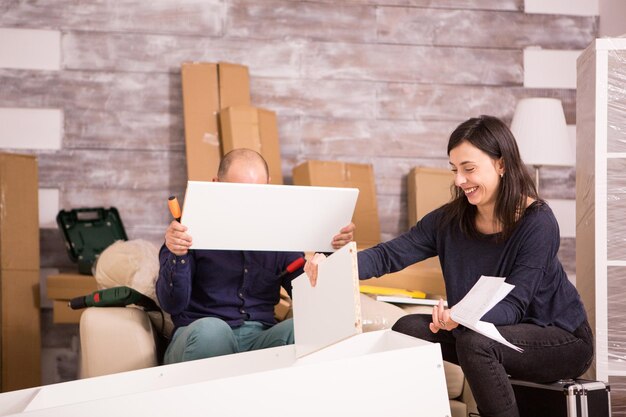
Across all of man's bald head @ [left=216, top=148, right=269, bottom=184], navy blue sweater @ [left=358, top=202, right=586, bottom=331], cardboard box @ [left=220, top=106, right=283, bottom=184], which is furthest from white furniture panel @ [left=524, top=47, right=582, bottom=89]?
man's bald head @ [left=216, top=148, right=269, bottom=184]

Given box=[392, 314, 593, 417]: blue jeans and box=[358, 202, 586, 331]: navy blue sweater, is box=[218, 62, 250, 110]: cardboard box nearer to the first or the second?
box=[358, 202, 586, 331]: navy blue sweater

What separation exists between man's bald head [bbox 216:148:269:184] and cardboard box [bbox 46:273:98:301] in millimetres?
1092

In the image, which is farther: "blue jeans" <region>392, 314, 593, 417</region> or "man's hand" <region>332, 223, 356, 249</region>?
"man's hand" <region>332, 223, 356, 249</region>

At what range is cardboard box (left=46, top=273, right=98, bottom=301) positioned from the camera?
10.3 feet

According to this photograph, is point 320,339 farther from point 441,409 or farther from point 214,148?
point 214,148

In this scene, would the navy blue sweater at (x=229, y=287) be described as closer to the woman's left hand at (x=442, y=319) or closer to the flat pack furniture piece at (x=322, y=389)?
the flat pack furniture piece at (x=322, y=389)

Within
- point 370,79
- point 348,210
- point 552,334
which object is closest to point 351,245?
point 348,210

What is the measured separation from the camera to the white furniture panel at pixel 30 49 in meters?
3.39

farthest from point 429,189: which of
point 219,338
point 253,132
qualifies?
point 219,338

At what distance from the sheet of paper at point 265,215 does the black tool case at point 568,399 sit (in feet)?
2.23

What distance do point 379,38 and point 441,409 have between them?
2.42 metres

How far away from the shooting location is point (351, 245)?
5.34 ft

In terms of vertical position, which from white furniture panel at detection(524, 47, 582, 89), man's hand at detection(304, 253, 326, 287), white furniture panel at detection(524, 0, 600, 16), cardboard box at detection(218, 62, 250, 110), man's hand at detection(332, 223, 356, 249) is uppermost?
white furniture panel at detection(524, 0, 600, 16)

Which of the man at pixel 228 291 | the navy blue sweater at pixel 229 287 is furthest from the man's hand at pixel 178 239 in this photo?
the navy blue sweater at pixel 229 287
